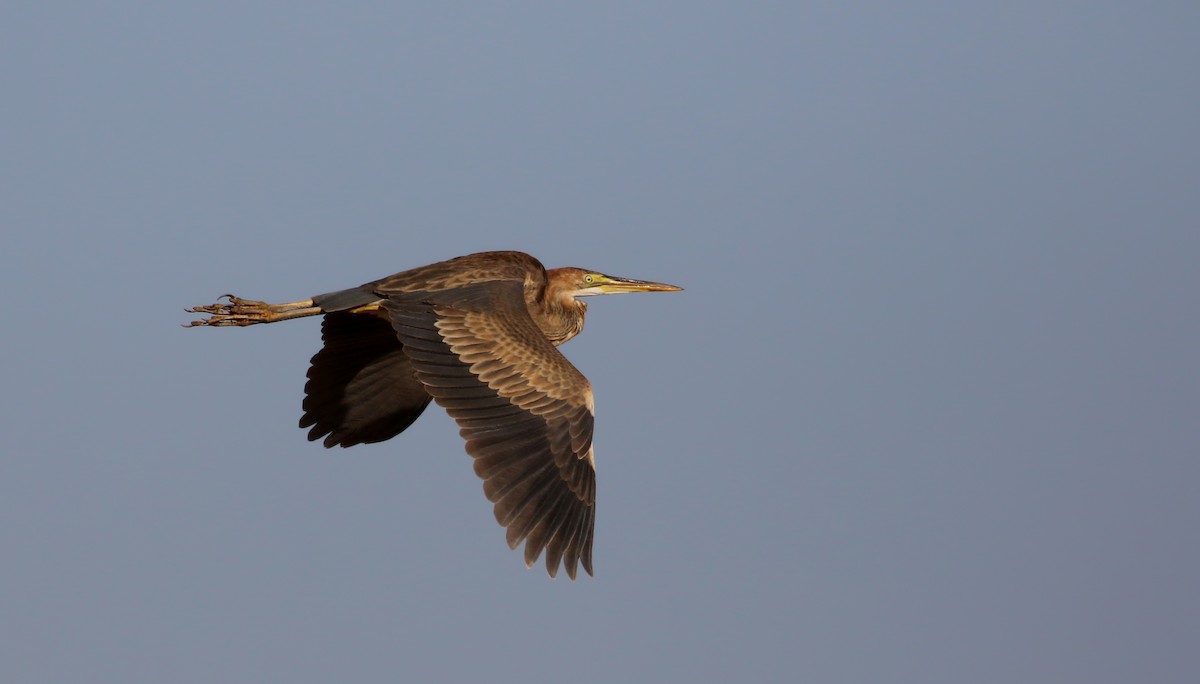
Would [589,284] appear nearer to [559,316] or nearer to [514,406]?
[559,316]

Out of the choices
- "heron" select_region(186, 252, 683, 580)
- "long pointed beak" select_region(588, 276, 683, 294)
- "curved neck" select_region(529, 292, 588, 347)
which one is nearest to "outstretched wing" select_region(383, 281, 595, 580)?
"heron" select_region(186, 252, 683, 580)

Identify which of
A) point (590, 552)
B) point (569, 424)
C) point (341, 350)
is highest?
point (341, 350)

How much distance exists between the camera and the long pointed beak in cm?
1557

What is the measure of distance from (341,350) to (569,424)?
3.18 meters

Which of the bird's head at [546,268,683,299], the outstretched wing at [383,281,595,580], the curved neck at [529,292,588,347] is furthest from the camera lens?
the bird's head at [546,268,683,299]

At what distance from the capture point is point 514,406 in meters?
12.6

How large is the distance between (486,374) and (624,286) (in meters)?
3.29

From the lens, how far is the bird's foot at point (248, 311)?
1391 centimetres

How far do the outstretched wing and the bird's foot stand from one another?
913 millimetres

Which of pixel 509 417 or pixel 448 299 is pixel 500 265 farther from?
pixel 509 417

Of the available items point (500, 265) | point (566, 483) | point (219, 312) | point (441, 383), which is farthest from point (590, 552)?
point (219, 312)

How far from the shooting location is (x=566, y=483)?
1239 cm

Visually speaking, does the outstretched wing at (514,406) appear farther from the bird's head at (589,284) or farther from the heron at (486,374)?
the bird's head at (589,284)

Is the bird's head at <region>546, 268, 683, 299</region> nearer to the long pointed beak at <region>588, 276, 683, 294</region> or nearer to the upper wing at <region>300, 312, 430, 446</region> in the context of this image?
the long pointed beak at <region>588, 276, 683, 294</region>
